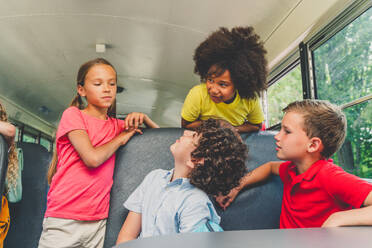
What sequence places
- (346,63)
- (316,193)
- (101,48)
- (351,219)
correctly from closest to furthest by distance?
(351,219)
(316,193)
(346,63)
(101,48)

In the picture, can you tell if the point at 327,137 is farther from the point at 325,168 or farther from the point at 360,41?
the point at 360,41

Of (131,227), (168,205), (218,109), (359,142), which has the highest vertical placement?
(218,109)

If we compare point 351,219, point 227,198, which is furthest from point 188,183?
point 351,219

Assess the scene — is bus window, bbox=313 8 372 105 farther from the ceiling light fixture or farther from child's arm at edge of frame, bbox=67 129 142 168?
the ceiling light fixture

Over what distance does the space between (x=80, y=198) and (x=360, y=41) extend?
2.09 meters

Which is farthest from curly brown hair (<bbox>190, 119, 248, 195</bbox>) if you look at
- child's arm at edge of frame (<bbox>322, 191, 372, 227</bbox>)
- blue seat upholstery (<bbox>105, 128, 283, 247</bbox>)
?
child's arm at edge of frame (<bbox>322, 191, 372, 227</bbox>)

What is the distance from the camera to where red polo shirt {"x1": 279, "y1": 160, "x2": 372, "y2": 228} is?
3.68 ft

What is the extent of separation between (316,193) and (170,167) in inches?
27.7

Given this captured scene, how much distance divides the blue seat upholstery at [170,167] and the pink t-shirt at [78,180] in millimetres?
61

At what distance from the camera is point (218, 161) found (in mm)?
1456

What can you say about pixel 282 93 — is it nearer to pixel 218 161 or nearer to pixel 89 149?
pixel 218 161

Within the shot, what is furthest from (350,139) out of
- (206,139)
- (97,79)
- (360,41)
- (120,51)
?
(120,51)

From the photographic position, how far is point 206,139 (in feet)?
4.81

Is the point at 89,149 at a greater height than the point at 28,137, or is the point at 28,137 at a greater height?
the point at 28,137
